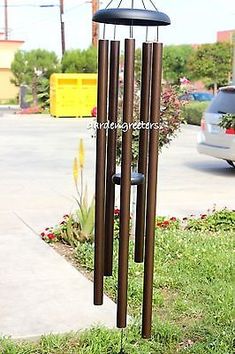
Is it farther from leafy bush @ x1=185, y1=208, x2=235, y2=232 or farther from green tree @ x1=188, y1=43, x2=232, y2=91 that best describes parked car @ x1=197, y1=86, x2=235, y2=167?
green tree @ x1=188, y1=43, x2=232, y2=91

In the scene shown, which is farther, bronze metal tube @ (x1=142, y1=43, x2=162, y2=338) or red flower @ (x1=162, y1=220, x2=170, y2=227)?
red flower @ (x1=162, y1=220, x2=170, y2=227)

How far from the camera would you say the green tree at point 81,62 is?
30203 mm

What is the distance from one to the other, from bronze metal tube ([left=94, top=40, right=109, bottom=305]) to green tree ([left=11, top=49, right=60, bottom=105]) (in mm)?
27791

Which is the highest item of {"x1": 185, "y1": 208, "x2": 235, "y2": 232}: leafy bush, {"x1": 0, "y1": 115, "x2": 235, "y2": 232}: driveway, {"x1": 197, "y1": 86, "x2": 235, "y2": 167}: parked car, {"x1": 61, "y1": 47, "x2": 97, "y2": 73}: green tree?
{"x1": 61, "y1": 47, "x2": 97, "y2": 73}: green tree

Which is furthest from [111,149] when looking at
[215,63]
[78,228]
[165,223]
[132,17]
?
[215,63]

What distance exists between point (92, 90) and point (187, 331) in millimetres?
23683

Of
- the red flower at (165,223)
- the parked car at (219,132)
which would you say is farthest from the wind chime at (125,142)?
the parked car at (219,132)

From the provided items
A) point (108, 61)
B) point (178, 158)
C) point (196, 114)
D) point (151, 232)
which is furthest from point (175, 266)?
point (196, 114)

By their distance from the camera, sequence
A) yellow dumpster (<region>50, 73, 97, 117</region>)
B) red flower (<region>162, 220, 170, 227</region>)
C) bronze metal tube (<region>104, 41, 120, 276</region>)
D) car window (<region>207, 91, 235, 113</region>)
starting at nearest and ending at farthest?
bronze metal tube (<region>104, 41, 120, 276</region>)
red flower (<region>162, 220, 170, 227</region>)
car window (<region>207, 91, 235, 113</region>)
yellow dumpster (<region>50, 73, 97, 117</region>)

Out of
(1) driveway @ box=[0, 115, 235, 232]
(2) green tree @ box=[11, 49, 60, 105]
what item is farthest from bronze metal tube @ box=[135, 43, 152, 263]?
(2) green tree @ box=[11, 49, 60, 105]

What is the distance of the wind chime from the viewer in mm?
3383

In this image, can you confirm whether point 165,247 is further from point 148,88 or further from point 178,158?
point 178,158

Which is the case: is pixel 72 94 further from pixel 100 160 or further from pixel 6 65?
pixel 100 160

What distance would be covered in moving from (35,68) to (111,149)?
28.6 meters
